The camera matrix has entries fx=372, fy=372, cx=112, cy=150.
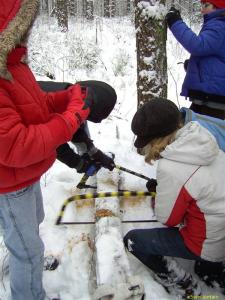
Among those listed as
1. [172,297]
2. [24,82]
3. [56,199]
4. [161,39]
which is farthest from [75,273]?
[161,39]

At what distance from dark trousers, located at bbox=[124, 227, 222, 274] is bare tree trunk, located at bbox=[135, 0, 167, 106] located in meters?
1.60

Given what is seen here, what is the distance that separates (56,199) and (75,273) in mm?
857

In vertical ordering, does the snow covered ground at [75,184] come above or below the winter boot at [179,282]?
above

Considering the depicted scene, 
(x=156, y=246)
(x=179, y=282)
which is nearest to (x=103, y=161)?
(x=156, y=246)

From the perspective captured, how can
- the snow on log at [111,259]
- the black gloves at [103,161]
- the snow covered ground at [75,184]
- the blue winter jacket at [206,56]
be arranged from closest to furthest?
the snow on log at [111,259], the snow covered ground at [75,184], the black gloves at [103,161], the blue winter jacket at [206,56]

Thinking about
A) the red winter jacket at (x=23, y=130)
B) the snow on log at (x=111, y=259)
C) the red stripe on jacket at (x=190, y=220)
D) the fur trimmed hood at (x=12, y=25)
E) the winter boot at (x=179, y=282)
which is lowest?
the winter boot at (x=179, y=282)

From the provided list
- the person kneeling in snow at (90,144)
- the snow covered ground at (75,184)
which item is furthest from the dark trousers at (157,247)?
the person kneeling in snow at (90,144)

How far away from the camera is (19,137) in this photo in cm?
154

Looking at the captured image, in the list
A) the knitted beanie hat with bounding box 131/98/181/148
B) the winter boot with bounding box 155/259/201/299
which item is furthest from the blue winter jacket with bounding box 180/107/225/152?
the winter boot with bounding box 155/259/201/299

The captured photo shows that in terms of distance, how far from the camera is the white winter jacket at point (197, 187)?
6.86 feet

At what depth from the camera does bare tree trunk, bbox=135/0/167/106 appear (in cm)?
330

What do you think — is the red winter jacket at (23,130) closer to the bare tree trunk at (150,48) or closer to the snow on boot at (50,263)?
the snow on boot at (50,263)

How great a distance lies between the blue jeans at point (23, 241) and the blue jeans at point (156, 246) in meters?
0.70

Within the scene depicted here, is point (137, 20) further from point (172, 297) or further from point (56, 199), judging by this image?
point (172, 297)
